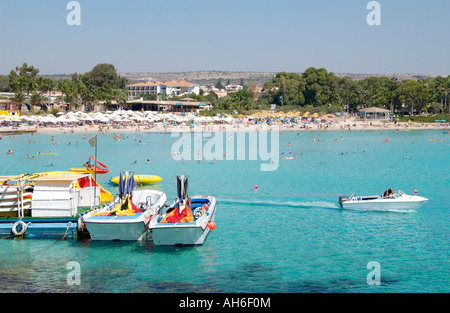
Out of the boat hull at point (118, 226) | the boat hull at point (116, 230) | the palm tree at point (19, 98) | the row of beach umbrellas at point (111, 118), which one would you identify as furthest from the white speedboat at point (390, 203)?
the palm tree at point (19, 98)

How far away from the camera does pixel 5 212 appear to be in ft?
74.2

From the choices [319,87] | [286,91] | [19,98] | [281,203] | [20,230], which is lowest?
[281,203]

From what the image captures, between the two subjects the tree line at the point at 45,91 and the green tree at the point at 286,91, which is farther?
the green tree at the point at 286,91

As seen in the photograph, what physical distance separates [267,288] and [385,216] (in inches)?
480

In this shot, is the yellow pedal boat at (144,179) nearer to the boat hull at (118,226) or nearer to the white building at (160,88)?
the boat hull at (118,226)

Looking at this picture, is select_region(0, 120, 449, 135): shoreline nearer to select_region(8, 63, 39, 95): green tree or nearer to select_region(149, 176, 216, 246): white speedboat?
select_region(8, 63, 39, 95): green tree

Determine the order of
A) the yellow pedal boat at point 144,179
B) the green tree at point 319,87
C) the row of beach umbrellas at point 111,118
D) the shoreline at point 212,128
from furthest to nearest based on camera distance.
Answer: the green tree at point 319,87
the row of beach umbrellas at point 111,118
the shoreline at point 212,128
the yellow pedal boat at point 144,179

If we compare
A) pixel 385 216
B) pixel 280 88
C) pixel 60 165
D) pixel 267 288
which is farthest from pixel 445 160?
pixel 280 88

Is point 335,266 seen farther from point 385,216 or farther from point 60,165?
point 60,165

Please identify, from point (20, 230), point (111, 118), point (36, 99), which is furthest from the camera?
point (36, 99)

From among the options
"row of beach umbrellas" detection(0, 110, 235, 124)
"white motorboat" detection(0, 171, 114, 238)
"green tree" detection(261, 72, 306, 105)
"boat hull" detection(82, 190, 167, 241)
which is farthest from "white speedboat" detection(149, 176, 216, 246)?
"green tree" detection(261, 72, 306, 105)

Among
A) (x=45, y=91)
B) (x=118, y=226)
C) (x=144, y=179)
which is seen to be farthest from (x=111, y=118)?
(x=118, y=226)

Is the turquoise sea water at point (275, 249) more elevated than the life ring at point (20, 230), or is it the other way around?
the life ring at point (20, 230)

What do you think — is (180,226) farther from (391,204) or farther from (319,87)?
(319,87)
